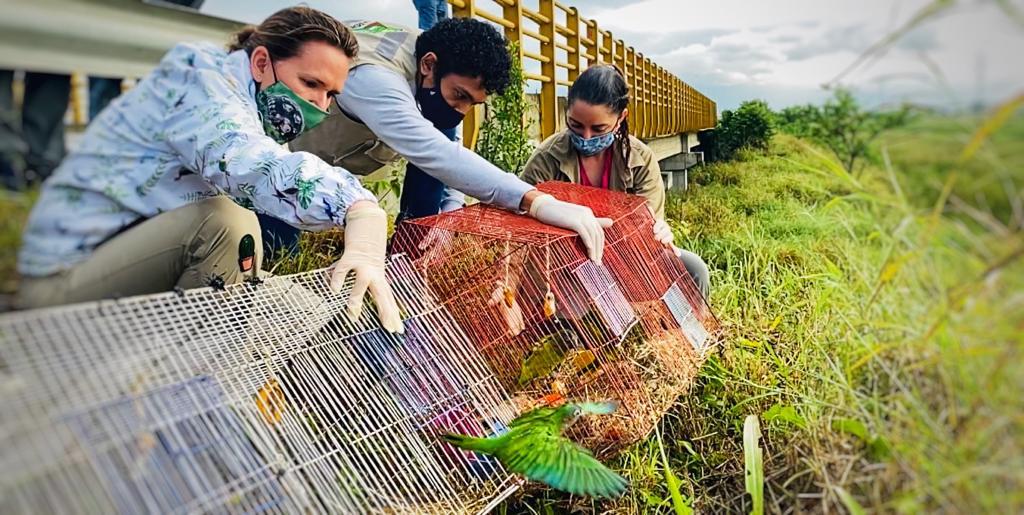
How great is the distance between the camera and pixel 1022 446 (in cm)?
58

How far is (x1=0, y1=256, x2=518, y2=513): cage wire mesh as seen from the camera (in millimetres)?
767

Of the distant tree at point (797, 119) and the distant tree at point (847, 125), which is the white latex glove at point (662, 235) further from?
the distant tree at point (847, 125)

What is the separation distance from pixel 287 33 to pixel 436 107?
31.4 inches

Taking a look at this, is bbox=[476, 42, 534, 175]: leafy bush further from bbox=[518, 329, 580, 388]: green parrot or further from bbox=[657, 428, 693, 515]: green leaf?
bbox=[657, 428, 693, 515]: green leaf

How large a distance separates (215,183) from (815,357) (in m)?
1.14

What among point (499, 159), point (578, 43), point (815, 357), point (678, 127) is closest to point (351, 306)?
point (815, 357)

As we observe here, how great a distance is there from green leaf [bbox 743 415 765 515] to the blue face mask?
1.06m

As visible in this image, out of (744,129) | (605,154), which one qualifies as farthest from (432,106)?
(744,129)

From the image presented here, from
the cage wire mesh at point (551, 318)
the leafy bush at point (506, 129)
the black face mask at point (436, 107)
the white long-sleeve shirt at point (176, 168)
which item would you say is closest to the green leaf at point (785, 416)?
the cage wire mesh at point (551, 318)

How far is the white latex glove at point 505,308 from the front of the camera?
1584mm

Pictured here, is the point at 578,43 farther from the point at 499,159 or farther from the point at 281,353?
the point at 281,353

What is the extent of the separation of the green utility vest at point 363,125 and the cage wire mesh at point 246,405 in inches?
25.3

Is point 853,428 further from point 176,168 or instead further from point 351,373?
point 176,168

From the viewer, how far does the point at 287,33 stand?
1293 mm
